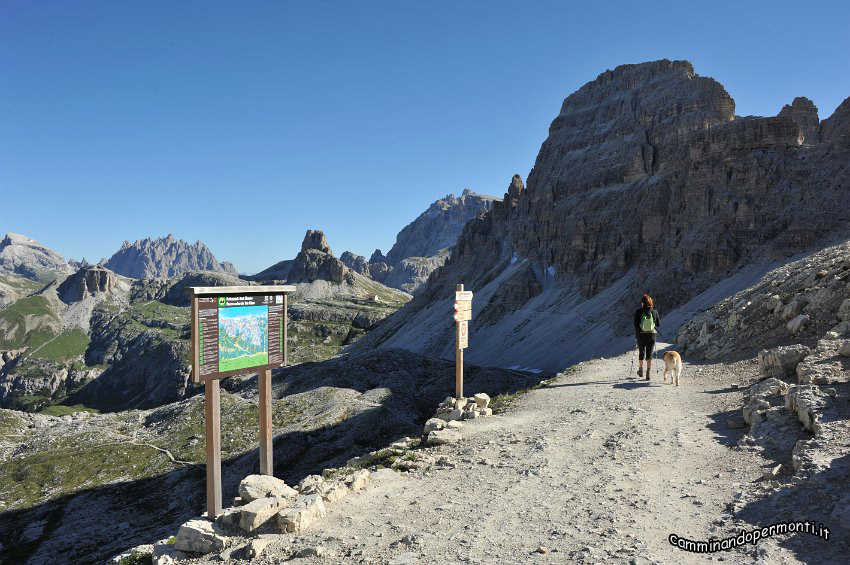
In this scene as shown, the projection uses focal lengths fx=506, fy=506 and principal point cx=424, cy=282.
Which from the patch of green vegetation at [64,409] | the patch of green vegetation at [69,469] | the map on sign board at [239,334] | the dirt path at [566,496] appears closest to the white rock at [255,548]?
the dirt path at [566,496]

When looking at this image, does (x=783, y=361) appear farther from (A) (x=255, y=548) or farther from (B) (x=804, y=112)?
(B) (x=804, y=112)

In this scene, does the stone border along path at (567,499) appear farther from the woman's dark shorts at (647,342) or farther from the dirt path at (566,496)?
the woman's dark shorts at (647,342)

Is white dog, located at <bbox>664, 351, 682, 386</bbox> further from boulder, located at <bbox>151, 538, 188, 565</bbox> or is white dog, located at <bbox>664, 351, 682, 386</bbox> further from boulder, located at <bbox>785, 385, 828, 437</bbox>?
boulder, located at <bbox>151, 538, 188, 565</bbox>

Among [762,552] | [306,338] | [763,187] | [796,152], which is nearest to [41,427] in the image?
[306,338]

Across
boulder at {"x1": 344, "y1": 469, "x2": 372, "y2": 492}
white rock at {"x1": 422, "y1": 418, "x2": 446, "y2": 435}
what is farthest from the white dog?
boulder at {"x1": 344, "y1": 469, "x2": 372, "y2": 492}

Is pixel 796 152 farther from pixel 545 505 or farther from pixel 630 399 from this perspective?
pixel 545 505

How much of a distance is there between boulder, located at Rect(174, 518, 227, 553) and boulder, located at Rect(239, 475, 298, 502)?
3.88 feet

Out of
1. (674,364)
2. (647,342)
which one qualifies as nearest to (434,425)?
(674,364)

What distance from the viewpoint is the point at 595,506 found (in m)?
11.0

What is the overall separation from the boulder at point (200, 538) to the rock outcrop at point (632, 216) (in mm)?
62407

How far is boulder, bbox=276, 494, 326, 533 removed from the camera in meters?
11.1

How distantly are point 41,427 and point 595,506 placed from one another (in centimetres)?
11688

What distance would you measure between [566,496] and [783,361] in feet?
40.7

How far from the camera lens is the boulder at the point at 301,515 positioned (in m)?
11.1
